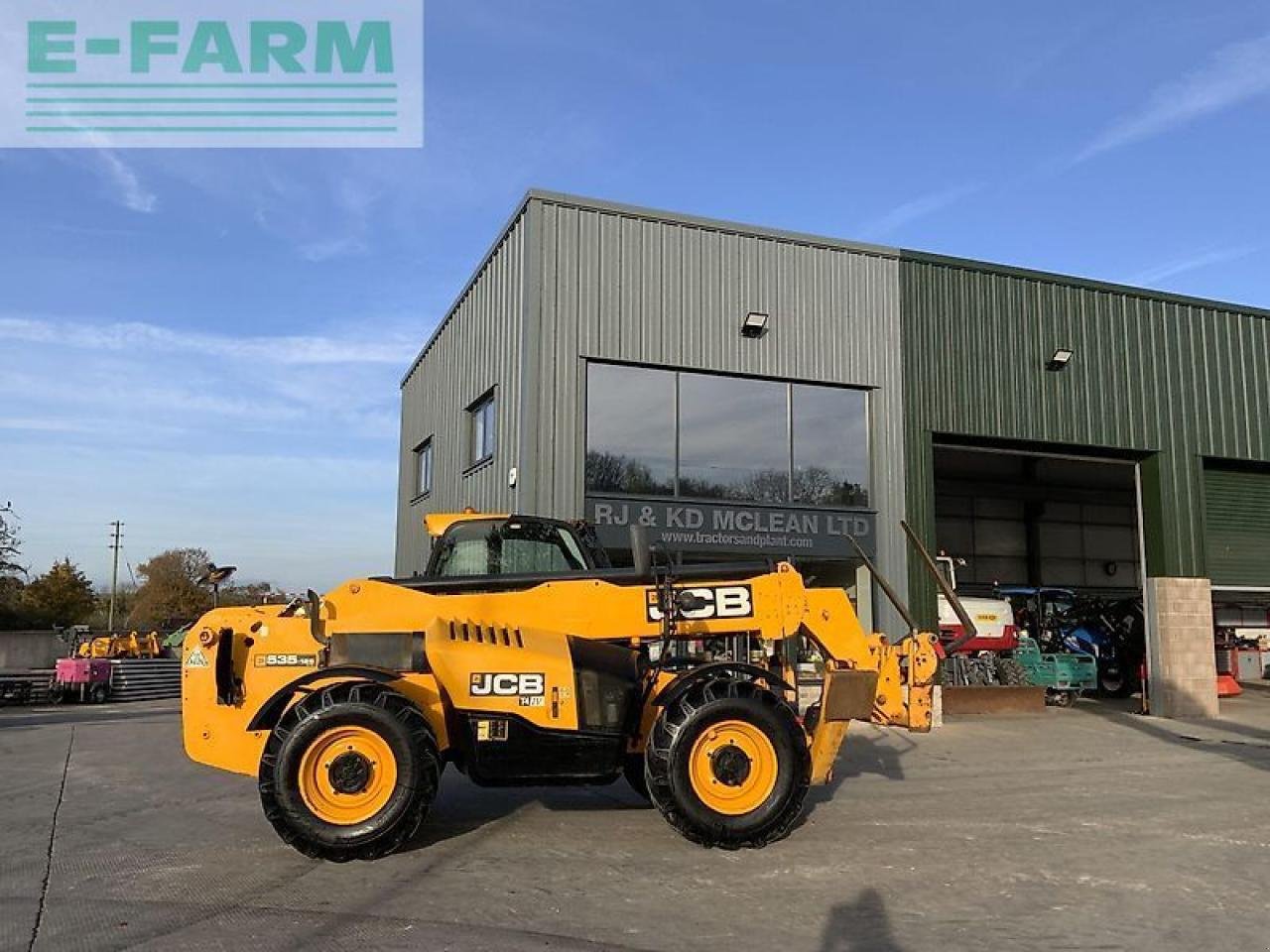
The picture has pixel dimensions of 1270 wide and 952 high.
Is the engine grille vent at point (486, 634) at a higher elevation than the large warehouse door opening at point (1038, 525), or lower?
lower

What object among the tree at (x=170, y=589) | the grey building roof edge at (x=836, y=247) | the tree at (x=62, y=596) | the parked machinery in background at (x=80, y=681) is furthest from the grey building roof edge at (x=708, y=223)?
the tree at (x=170, y=589)

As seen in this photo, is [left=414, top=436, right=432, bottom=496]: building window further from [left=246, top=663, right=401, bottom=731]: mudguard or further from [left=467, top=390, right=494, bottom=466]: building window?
[left=246, top=663, right=401, bottom=731]: mudguard

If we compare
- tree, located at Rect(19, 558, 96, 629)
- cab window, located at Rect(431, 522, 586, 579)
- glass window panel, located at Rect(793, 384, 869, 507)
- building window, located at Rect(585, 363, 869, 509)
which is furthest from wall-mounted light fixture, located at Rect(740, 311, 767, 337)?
tree, located at Rect(19, 558, 96, 629)

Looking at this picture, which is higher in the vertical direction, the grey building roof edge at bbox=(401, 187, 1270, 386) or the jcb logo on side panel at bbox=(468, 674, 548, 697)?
the grey building roof edge at bbox=(401, 187, 1270, 386)

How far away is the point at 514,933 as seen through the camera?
5.23m

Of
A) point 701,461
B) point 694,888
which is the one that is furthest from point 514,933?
point 701,461

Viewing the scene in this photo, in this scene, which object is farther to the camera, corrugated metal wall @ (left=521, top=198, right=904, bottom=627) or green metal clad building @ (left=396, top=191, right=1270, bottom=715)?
green metal clad building @ (left=396, top=191, right=1270, bottom=715)

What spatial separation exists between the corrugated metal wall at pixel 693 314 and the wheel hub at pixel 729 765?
23.6 ft

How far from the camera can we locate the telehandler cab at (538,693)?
672cm

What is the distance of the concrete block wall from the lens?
17.4m

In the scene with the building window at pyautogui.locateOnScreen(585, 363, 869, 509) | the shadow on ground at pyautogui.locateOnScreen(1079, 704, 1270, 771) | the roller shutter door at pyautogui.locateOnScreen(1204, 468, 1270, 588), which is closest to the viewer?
the shadow on ground at pyautogui.locateOnScreen(1079, 704, 1270, 771)

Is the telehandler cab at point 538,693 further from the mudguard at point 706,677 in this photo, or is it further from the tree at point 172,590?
the tree at point 172,590

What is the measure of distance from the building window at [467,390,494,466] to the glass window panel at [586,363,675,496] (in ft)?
6.21

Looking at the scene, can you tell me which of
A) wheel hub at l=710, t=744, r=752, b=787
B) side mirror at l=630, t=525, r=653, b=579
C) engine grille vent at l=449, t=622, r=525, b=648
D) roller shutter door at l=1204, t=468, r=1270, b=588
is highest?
roller shutter door at l=1204, t=468, r=1270, b=588
